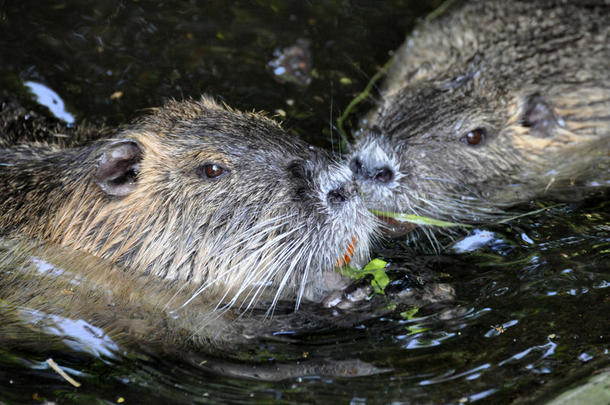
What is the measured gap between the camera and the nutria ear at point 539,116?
4.60 meters

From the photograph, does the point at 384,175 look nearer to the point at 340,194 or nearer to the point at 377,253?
the point at 377,253

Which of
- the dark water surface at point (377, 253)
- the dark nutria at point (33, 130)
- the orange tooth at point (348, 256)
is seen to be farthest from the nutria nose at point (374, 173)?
the dark nutria at point (33, 130)

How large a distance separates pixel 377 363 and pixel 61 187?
1.71 m

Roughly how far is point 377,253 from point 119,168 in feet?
4.54

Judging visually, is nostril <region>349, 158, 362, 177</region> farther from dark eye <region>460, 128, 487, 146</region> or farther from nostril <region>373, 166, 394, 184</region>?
dark eye <region>460, 128, 487, 146</region>

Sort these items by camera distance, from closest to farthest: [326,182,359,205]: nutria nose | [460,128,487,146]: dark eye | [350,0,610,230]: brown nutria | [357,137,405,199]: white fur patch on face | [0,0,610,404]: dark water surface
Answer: [0,0,610,404]: dark water surface < [326,182,359,205]: nutria nose < [357,137,405,199]: white fur patch on face < [350,0,610,230]: brown nutria < [460,128,487,146]: dark eye

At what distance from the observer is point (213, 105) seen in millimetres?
3727

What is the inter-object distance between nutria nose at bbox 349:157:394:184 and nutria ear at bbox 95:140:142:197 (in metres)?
1.23

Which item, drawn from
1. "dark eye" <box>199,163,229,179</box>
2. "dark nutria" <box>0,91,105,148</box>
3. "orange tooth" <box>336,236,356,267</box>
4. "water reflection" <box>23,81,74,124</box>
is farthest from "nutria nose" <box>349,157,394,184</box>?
"water reflection" <box>23,81,74,124</box>

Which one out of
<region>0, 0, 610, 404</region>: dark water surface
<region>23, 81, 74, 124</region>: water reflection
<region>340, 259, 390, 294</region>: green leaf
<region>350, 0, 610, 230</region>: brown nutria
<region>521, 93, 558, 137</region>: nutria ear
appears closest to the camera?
<region>0, 0, 610, 404</region>: dark water surface

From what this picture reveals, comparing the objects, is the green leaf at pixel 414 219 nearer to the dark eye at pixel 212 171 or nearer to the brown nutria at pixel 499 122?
the brown nutria at pixel 499 122

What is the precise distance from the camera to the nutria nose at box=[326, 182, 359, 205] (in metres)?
3.16

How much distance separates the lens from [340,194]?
10.3ft

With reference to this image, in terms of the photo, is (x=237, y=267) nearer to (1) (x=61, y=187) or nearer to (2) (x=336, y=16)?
(1) (x=61, y=187)
